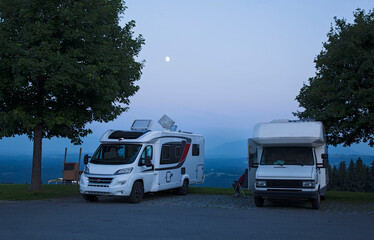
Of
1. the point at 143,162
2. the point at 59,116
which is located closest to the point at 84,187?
the point at 143,162

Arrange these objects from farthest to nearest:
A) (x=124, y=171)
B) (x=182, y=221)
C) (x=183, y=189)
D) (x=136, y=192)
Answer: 1. (x=183, y=189)
2. (x=136, y=192)
3. (x=124, y=171)
4. (x=182, y=221)

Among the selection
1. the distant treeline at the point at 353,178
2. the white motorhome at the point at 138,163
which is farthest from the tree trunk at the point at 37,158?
the distant treeline at the point at 353,178

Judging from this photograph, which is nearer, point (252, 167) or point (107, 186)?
point (107, 186)

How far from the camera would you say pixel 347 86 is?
17234 mm

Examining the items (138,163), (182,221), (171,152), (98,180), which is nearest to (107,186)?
(98,180)

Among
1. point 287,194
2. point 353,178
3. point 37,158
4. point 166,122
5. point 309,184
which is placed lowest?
point 353,178

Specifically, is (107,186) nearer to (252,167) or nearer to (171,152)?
(171,152)

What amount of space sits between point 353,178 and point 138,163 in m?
72.6

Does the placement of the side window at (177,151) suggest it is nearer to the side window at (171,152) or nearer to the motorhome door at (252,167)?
the side window at (171,152)

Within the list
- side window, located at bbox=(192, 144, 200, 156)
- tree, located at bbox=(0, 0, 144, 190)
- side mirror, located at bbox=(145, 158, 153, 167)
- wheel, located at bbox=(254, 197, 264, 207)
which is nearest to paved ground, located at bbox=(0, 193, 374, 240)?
wheel, located at bbox=(254, 197, 264, 207)

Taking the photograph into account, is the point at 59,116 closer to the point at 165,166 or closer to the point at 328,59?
the point at 165,166

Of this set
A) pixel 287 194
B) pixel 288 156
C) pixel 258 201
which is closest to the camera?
pixel 287 194

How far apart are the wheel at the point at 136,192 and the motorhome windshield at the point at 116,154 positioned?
0.93 m

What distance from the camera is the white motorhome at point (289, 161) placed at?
13.7 meters
